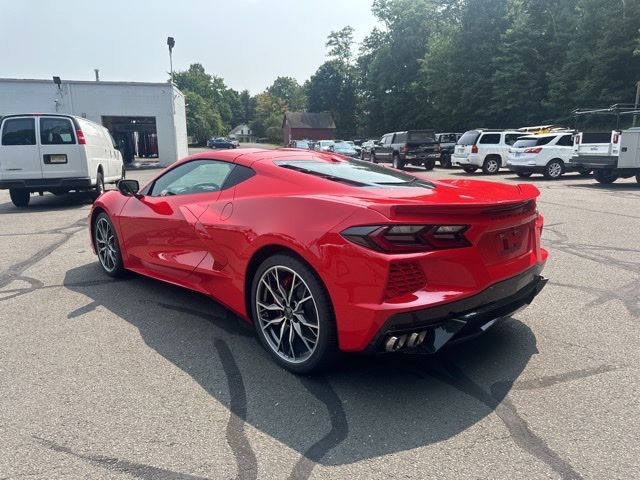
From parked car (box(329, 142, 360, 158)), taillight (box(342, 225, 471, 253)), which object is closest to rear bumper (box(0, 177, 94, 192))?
taillight (box(342, 225, 471, 253))

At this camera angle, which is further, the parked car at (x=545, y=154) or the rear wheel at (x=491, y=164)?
the rear wheel at (x=491, y=164)

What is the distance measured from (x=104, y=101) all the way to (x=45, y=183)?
20.1 m

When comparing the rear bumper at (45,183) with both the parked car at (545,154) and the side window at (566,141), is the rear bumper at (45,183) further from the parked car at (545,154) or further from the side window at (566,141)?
the side window at (566,141)

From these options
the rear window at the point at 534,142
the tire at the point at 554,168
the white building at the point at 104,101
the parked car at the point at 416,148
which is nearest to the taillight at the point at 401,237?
the rear window at the point at 534,142

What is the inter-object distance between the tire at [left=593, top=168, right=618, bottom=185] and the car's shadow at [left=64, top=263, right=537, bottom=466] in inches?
554

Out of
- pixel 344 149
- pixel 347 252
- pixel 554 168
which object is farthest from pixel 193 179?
pixel 344 149

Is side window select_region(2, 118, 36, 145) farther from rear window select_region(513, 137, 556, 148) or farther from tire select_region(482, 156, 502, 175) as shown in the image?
tire select_region(482, 156, 502, 175)

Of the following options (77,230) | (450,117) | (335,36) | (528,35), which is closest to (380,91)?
(450,117)

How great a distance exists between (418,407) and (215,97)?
121656 millimetres

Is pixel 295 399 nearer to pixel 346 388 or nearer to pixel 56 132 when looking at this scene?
pixel 346 388

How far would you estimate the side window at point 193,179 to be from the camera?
162 inches

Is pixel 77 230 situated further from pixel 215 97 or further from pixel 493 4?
pixel 215 97

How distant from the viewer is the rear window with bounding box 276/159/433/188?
363 centimetres

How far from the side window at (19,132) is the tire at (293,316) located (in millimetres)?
10279
